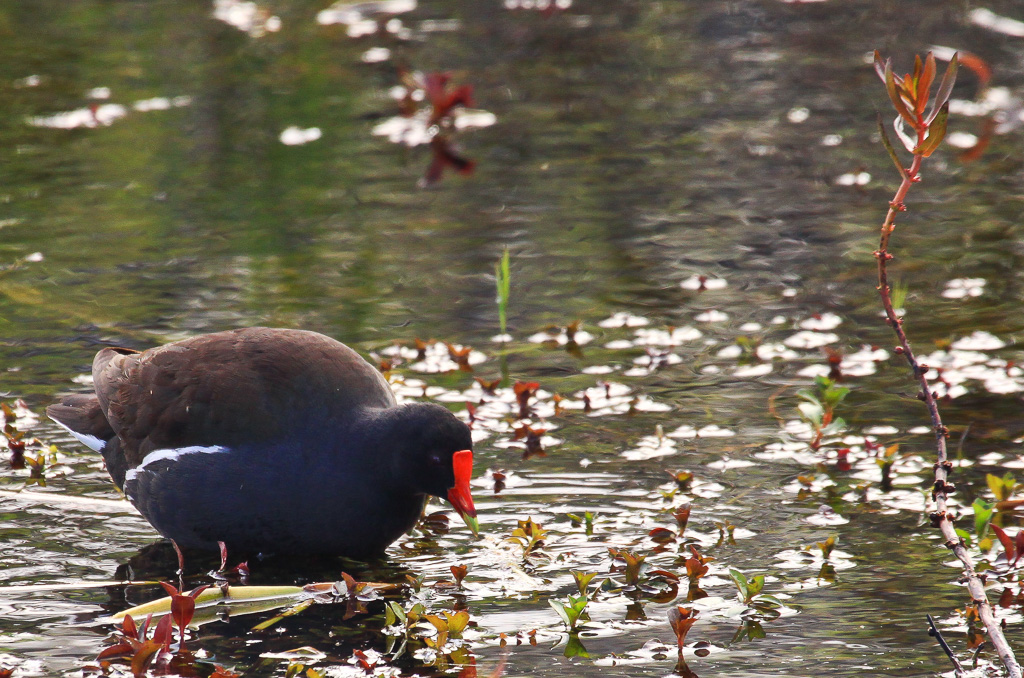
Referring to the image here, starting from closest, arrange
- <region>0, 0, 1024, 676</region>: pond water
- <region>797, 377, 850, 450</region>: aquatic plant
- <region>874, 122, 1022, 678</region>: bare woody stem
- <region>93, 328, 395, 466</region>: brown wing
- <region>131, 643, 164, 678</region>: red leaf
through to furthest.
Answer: <region>874, 122, 1022, 678</region>: bare woody stem → <region>131, 643, 164, 678</region>: red leaf → <region>0, 0, 1024, 676</region>: pond water → <region>93, 328, 395, 466</region>: brown wing → <region>797, 377, 850, 450</region>: aquatic plant

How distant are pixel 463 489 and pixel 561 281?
9.09 feet

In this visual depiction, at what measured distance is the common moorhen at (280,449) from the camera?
4.30 metres

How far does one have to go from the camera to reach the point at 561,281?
271 inches

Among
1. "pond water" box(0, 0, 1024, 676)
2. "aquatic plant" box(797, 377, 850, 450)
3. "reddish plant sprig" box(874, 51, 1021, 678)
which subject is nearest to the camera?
"reddish plant sprig" box(874, 51, 1021, 678)

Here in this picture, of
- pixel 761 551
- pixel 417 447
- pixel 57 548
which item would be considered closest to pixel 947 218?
pixel 761 551

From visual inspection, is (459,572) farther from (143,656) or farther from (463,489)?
(143,656)

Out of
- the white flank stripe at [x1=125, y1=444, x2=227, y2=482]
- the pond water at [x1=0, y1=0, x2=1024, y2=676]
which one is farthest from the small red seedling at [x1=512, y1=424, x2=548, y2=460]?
the white flank stripe at [x1=125, y1=444, x2=227, y2=482]

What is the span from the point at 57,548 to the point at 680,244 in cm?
400

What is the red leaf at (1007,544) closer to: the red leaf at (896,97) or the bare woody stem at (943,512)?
the bare woody stem at (943,512)

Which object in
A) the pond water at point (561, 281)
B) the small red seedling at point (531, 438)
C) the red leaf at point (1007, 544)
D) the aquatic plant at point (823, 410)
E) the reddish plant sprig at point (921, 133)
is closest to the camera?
the reddish plant sprig at point (921, 133)

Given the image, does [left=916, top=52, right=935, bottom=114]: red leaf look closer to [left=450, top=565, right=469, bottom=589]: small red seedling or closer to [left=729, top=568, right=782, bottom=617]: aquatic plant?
[left=729, top=568, right=782, bottom=617]: aquatic plant

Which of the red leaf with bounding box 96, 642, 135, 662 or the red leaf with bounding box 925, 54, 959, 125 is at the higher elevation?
the red leaf with bounding box 925, 54, 959, 125

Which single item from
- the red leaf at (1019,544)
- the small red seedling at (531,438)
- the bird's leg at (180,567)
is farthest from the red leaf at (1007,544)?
the bird's leg at (180,567)

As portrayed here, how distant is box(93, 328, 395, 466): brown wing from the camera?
14.6 ft
